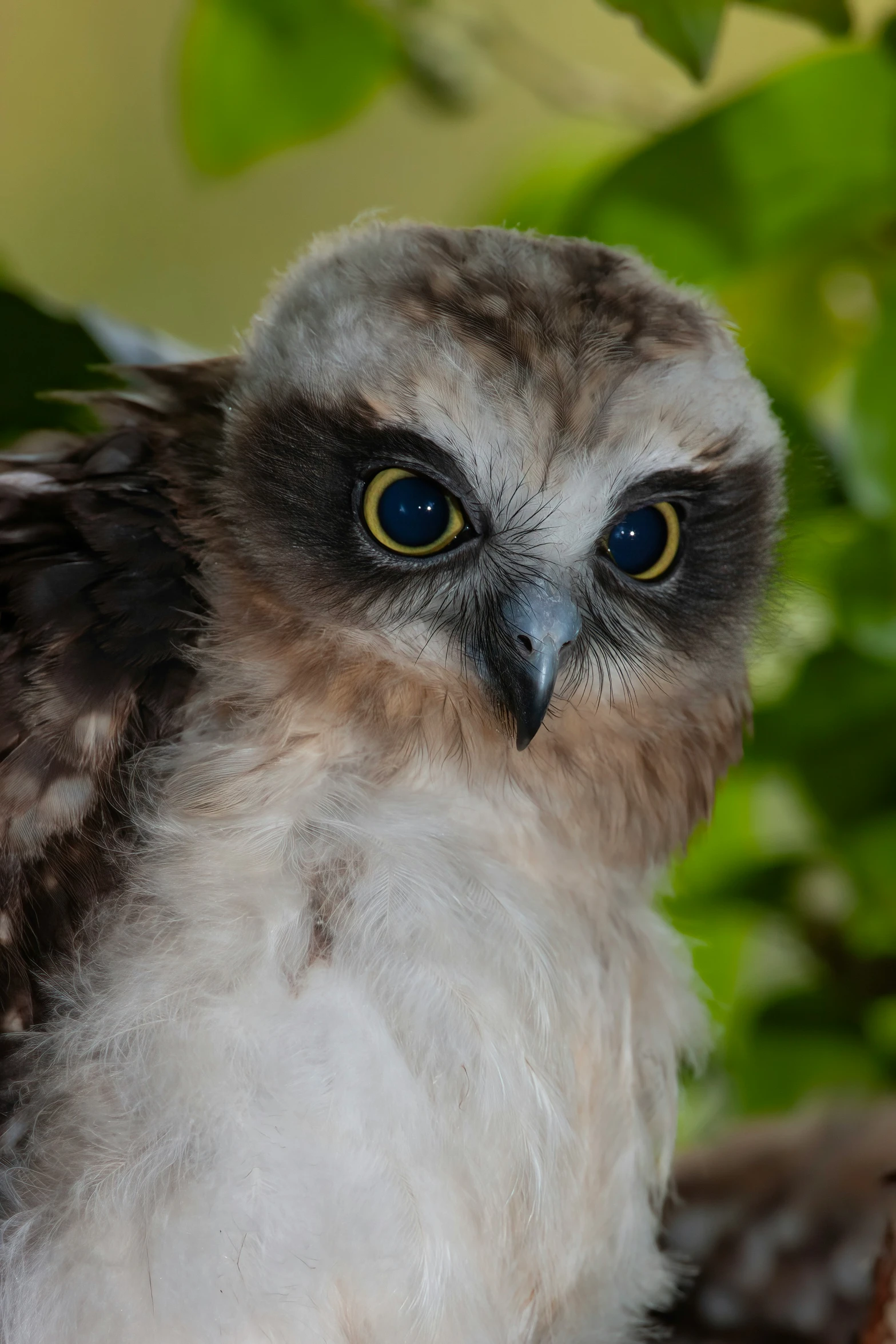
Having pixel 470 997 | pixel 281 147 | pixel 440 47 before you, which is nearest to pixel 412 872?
pixel 470 997

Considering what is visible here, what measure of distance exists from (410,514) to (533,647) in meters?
0.13

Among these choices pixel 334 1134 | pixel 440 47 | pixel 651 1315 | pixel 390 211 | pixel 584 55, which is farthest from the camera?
pixel 584 55

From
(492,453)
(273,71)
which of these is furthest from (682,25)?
(273,71)

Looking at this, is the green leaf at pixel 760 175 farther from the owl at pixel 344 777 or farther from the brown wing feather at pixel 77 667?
the brown wing feather at pixel 77 667

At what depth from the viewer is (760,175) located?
1187mm

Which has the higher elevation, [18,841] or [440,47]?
[440,47]

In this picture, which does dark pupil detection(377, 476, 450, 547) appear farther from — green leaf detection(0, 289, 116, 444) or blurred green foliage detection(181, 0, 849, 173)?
blurred green foliage detection(181, 0, 849, 173)

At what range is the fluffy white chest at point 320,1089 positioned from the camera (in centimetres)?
82

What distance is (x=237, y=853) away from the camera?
2.89 feet

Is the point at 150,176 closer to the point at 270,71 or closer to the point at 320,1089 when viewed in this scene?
the point at 270,71

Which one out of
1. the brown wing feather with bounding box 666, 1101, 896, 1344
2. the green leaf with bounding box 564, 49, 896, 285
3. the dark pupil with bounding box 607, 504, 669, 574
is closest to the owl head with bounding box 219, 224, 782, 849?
the dark pupil with bounding box 607, 504, 669, 574

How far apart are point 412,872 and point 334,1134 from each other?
183 mm

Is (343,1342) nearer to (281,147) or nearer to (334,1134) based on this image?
(334,1134)

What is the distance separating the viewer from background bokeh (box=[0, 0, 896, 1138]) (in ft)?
3.81
